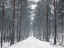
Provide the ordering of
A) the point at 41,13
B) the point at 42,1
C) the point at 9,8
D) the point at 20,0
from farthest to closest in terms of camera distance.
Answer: the point at 41,13
the point at 42,1
the point at 9,8
the point at 20,0

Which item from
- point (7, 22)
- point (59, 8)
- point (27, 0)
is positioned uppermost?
point (27, 0)

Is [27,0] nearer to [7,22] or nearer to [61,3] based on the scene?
[7,22]

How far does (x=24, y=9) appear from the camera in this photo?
56.6 m

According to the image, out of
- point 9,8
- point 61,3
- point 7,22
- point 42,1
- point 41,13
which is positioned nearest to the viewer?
point 61,3

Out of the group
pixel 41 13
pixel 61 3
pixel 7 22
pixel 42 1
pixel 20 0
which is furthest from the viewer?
pixel 41 13

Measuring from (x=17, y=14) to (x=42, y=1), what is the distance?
11.3m

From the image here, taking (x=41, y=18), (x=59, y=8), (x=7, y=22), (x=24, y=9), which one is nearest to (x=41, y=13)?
(x=41, y=18)

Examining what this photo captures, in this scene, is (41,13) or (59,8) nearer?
(59,8)

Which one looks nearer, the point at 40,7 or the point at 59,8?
the point at 59,8

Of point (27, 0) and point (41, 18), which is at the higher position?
point (27, 0)

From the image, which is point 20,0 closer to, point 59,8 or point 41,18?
point 59,8

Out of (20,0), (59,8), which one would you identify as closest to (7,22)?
(20,0)

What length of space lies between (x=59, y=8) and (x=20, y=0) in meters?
11.6

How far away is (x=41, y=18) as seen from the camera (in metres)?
61.5
